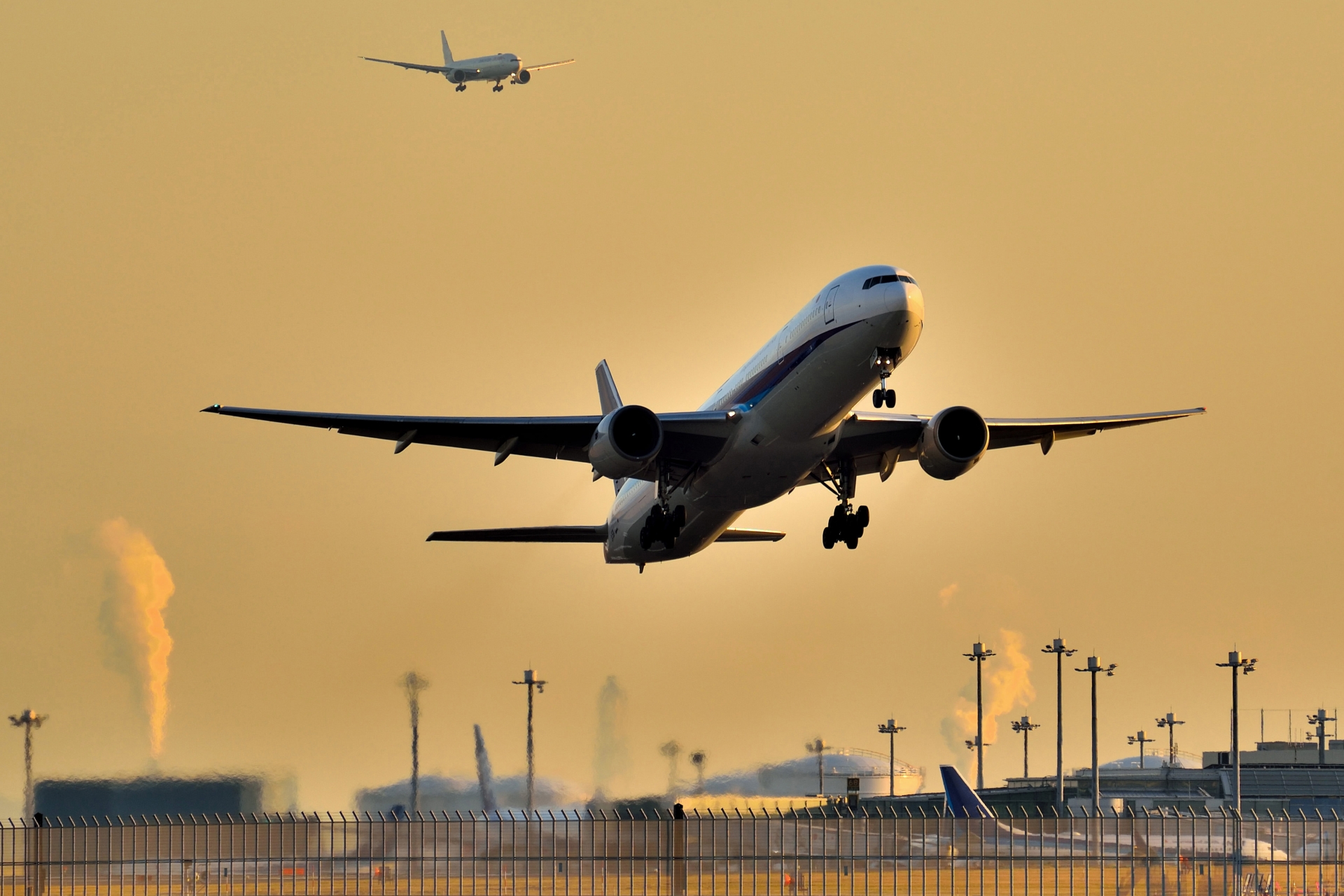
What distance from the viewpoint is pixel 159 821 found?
40.3m

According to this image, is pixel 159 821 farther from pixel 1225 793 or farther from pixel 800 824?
pixel 1225 793

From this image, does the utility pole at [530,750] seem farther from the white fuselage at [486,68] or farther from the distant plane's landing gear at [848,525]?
the white fuselage at [486,68]

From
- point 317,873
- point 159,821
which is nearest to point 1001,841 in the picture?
point 317,873

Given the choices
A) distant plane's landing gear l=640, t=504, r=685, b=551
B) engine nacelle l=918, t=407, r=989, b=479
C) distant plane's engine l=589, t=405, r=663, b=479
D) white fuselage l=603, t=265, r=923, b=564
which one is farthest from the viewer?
distant plane's landing gear l=640, t=504, r=685, b=551

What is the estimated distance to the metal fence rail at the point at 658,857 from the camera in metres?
39.5

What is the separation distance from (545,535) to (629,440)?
1604 cm

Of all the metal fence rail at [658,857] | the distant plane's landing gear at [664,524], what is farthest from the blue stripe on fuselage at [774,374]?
the metal fence rail at [658,857]

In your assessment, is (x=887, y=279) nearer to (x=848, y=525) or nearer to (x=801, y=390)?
(x=801, y=390)

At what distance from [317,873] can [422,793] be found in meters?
23.0

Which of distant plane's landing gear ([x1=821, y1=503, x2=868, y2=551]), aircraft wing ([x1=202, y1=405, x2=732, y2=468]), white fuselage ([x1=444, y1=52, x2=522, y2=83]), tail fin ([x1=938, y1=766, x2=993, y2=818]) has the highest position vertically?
white fuselage ([x1=444, y1=52, x2=522, y2=83])

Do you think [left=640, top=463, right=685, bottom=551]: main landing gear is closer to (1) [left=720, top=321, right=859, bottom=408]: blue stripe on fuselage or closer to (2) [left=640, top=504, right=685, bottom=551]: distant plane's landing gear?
(2) [left=640, top=504, right=685, bottom=551]: distant plane's landing gear

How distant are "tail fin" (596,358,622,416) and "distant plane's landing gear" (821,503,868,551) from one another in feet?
57.5

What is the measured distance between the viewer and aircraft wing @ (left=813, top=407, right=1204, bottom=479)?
49.8 meters

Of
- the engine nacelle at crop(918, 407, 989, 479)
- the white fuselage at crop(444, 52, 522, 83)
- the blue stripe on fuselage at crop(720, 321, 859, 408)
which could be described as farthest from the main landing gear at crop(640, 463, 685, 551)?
the white fuselage at crop(444, 52, 522, 83)
